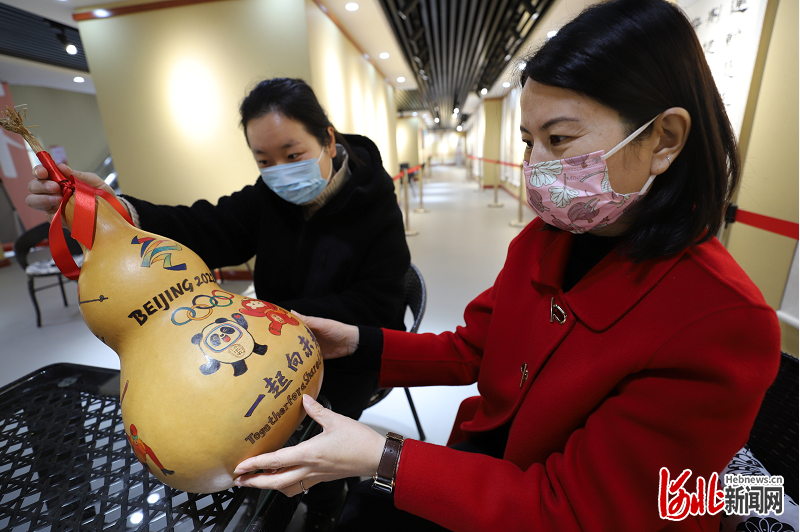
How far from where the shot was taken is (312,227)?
1339mm

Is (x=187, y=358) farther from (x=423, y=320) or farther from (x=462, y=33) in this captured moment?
(x=462, y=33)

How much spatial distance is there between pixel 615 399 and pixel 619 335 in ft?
0.35

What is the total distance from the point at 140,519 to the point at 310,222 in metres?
0.92

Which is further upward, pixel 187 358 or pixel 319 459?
pixel 187 358

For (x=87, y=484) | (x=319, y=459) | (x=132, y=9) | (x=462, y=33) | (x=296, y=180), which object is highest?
(x=462, y=33)

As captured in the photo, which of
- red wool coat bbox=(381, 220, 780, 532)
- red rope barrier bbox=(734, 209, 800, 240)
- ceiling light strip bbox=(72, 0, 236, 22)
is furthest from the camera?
ceiling light strip bbox=(72, 0, 236, 22)

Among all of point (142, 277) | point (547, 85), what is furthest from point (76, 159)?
point (547, 85)

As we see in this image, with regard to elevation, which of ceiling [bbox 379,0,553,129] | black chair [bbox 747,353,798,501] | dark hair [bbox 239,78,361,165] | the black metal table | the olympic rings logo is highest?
ceiling [bbox 379,0,553,129]

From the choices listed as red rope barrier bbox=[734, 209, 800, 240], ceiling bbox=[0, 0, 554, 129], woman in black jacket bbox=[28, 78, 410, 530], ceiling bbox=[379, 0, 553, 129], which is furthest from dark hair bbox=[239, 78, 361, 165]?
ceiling bbox=[379, 0, 553, 129]

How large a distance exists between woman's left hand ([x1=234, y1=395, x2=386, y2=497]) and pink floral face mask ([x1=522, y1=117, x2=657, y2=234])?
0.56m

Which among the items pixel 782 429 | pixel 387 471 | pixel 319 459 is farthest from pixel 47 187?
pixel 782 429

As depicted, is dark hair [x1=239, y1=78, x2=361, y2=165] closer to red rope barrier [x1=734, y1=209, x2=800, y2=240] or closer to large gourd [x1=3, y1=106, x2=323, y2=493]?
large gourd [x1=3, y1=106, x2=323, y2=493]

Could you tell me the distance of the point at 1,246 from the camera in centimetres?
546

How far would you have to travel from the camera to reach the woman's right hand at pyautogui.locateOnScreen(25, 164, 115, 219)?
654mm
